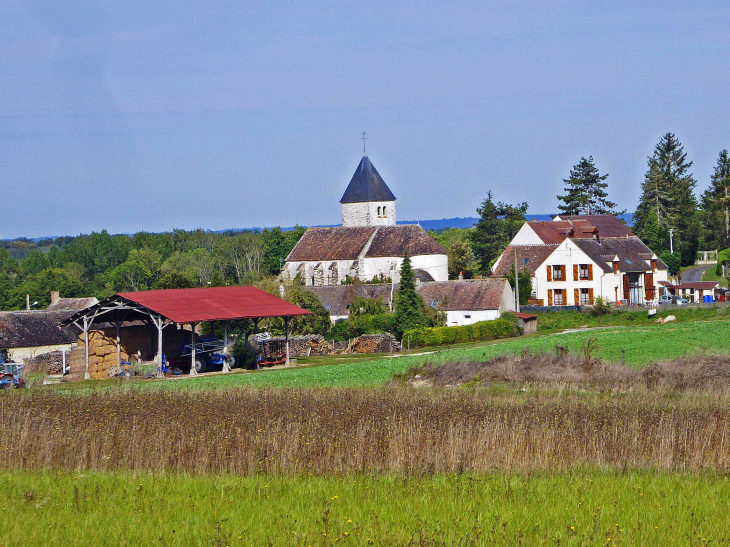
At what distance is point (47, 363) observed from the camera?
41562 mm

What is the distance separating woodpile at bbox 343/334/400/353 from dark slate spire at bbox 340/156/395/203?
35033 mm

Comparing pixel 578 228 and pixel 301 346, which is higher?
pixel 578 228

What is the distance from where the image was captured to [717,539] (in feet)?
29.2

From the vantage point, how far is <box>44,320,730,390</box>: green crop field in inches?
1047

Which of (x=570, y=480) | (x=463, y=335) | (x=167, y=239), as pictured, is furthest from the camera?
(x=167, y=239)

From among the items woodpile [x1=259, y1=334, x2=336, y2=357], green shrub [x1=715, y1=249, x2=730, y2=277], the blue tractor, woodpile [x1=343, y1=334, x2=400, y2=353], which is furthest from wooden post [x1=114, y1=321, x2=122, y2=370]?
green shrub [x1=715, y1=249, x2=730, y2=277]

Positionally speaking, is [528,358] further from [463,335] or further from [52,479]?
[463,335]

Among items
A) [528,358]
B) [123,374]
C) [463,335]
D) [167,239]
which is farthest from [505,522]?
[167,239]

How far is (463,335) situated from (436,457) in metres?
37.1

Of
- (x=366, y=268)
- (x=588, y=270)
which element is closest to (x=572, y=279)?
(x=588, y=270)

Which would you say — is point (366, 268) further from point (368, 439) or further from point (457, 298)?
point (368, 439)

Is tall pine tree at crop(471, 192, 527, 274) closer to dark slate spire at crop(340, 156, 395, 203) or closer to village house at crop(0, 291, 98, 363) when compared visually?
dark slate spire at crop(340, 156, 395, 203)

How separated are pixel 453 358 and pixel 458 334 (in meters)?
17.0

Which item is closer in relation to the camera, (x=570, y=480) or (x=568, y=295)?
(x=570, y=480)
